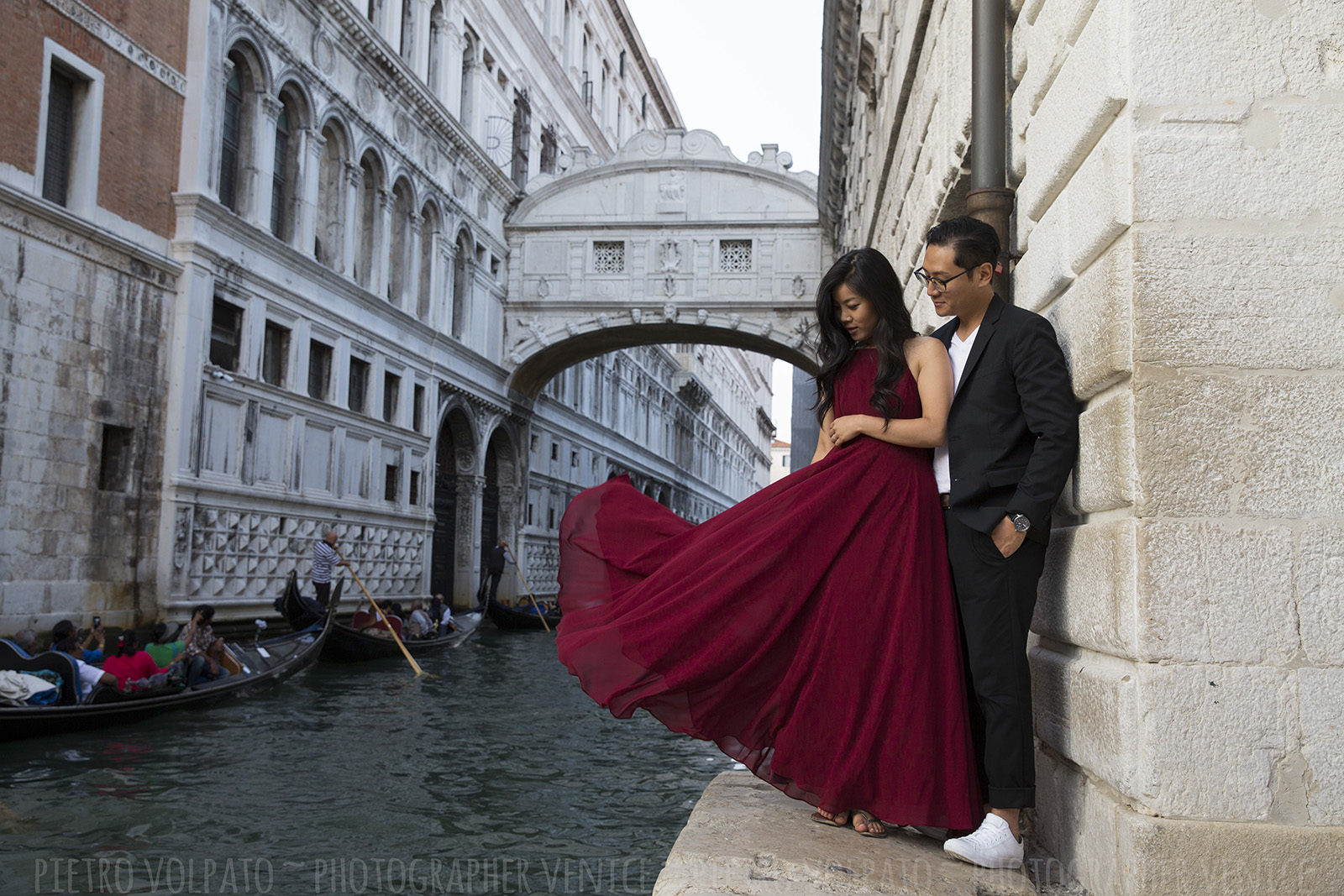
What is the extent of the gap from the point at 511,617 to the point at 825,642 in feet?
54.4

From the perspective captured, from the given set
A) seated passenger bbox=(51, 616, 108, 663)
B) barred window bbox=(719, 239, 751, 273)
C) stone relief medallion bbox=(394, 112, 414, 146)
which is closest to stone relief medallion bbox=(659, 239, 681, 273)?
barred window bbox=(719, 239, 751, 273)

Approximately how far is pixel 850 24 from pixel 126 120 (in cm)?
706

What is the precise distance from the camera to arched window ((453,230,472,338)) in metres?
18.1

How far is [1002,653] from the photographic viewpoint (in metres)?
2.23

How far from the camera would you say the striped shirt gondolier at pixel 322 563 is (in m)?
12.7

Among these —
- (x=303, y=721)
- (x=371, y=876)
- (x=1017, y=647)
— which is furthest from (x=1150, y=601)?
(x=303, y=721)

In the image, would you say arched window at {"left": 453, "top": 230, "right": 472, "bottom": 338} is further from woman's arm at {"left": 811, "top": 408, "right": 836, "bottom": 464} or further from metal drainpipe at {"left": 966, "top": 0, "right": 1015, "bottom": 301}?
woman's arm at {"left": 811, "top": 408, "right": 836, "bottom": 464}

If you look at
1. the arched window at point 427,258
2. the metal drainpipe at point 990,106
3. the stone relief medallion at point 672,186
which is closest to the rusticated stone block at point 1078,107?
the metal drainpipe at point 990,106

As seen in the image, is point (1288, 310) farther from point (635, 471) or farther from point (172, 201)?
point (635, 471)

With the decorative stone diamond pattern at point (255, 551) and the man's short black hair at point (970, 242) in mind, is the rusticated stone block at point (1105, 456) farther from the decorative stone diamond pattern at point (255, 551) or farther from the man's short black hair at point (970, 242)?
the decorative stone diamond pattern at point (255, 551)

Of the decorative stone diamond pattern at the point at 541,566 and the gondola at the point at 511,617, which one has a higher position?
the decorative stone diamond pattern at the point at 541,566

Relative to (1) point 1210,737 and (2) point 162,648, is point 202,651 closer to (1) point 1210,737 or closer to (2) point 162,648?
(2) point 162,648

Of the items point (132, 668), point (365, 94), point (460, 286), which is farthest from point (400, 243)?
point (132, 668)

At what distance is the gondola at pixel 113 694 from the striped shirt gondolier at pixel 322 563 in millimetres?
2822
